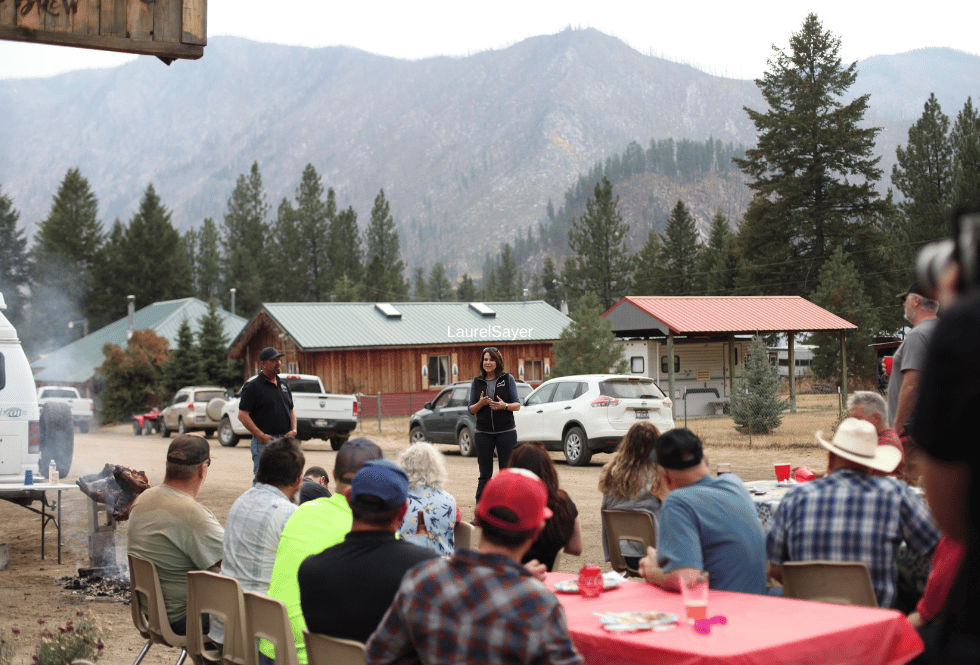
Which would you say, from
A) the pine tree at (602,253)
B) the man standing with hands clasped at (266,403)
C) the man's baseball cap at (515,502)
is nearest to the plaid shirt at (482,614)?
the man's baseball cap at (515,502)

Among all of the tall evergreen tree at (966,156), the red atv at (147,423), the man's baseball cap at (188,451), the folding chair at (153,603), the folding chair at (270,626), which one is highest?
the tall evergreen tree at (966,156)

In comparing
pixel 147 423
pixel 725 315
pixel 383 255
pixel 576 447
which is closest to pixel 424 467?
pixel 576 447

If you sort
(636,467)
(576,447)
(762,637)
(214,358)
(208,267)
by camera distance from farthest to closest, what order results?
1. (208,267)
2. (214,358)
3. (576,447)
4. (636,467)
5. (762,637)

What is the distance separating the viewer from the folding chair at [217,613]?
15.4ft

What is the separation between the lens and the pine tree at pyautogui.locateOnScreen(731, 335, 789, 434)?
24.4 metres

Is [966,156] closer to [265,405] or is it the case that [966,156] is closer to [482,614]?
[265,405]

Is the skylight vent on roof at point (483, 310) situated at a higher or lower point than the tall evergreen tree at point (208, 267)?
lower

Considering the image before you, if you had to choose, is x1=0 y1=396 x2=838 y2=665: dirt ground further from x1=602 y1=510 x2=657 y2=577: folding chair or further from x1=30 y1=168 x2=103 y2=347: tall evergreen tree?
x1=30 y1=168 x2=103 y2=347: tall evergreen tree

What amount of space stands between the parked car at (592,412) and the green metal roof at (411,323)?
23.4 metres

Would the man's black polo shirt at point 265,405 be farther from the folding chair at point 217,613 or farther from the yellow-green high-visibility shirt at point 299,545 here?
the yellow-green high-visibility shirt at point 299,545

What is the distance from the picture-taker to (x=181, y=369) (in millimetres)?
48281

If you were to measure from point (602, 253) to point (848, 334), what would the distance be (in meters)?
39.3

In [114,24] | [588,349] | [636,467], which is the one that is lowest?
[588,349]

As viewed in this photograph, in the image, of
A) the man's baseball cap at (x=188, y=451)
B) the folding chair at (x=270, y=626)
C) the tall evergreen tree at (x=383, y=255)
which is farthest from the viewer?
the tall evergreen tree at (x=383, y=255)
